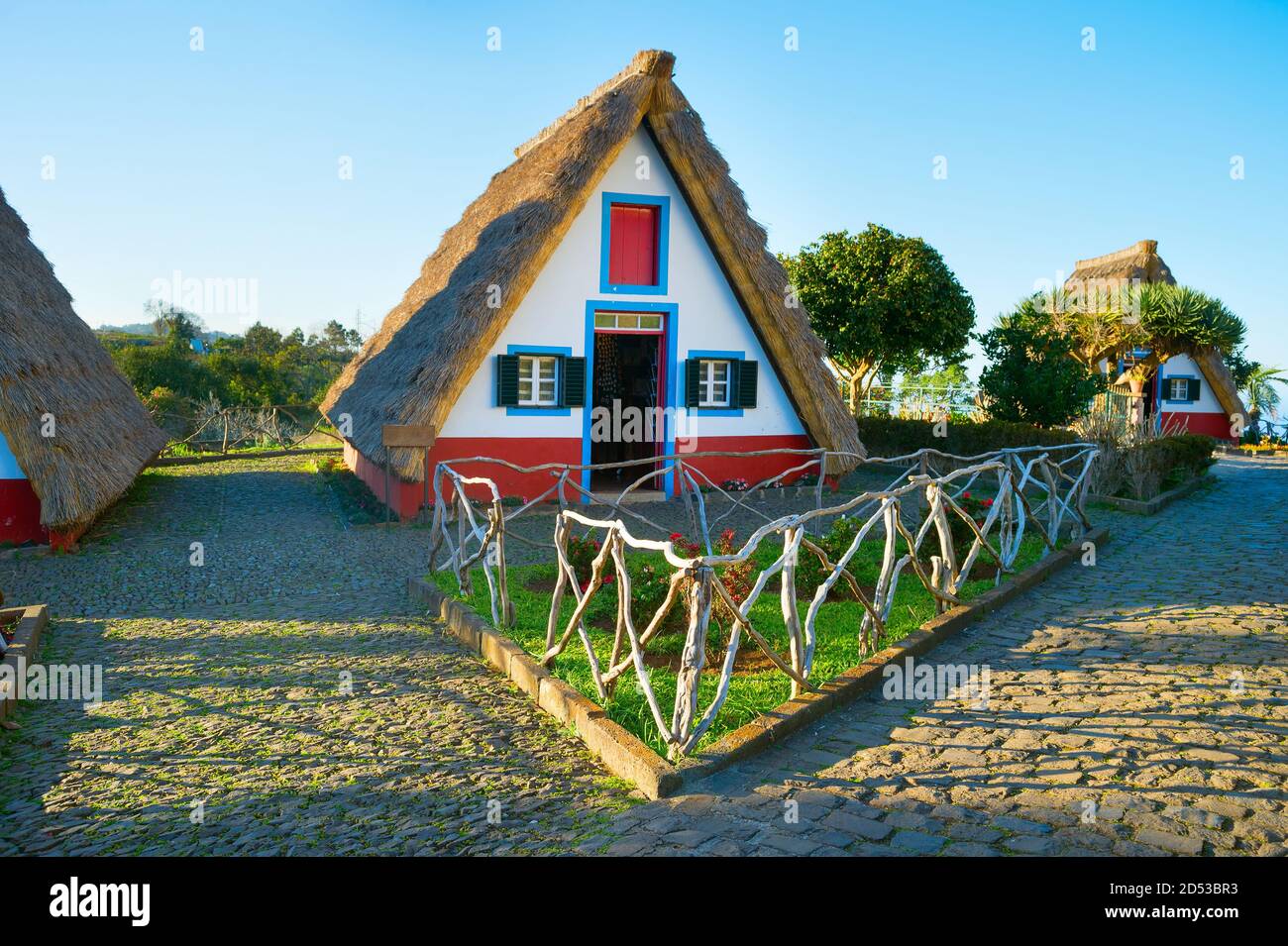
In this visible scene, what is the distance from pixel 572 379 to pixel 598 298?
1293mm

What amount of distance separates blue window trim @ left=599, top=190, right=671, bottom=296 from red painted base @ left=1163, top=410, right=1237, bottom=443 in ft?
64.0

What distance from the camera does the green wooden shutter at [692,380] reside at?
15.0 m

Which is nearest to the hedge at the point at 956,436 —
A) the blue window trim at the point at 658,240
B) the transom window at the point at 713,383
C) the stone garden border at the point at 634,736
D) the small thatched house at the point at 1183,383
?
the transom window at the point at 713,383

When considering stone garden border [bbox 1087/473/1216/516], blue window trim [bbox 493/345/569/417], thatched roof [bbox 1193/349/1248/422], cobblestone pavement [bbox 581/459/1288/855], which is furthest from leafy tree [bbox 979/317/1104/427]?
cobblestone pavement [bbox 581/459/1288/855]

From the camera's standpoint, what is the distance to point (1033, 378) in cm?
1869

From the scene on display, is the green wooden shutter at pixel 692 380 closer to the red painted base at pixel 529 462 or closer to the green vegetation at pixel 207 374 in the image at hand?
the red painted base at pixel 529 462

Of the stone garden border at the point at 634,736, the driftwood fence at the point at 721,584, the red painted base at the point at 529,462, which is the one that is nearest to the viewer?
the stone garden border at the point at 634,736

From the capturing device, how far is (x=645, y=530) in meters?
12.0

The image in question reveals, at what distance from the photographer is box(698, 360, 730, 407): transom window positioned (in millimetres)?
15273

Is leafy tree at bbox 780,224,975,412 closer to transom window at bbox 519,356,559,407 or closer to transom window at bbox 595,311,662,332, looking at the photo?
transom window at bbox 595,311,662,332

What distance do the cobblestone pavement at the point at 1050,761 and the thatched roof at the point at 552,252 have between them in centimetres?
770

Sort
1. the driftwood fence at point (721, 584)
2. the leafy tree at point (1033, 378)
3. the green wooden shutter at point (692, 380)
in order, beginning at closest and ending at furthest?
the driftwood fence at point (721, 584) < the green wooden shutter at point (692, 380) < the leafy tree at point (1033, 378)

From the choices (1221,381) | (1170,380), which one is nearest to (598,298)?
(1170,380)
